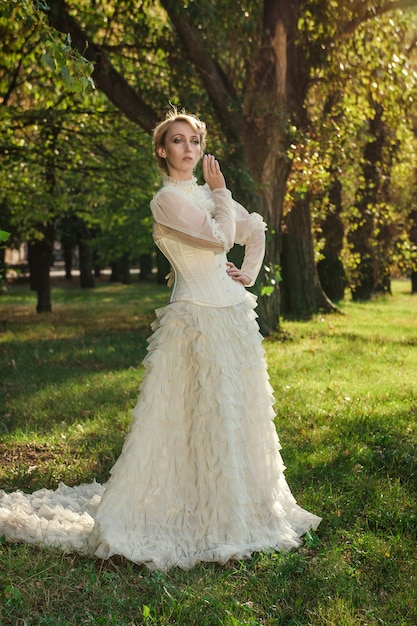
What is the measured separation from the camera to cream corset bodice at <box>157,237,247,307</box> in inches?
163

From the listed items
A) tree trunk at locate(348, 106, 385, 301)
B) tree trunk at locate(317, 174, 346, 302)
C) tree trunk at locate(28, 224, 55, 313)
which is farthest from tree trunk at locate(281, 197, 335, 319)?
tree trunk at locate(28, 224, 55, 313)

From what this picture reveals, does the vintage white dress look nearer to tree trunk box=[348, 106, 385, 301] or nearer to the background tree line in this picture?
the background tree line

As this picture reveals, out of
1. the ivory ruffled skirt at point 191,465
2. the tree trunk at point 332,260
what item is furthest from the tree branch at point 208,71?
the tree trunk at point 332,260

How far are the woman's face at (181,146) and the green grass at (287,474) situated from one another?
2.21m

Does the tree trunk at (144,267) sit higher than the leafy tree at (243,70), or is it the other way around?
the leafy tree at (243,70)

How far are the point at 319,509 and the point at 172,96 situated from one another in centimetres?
806

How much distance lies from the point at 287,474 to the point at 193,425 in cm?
148

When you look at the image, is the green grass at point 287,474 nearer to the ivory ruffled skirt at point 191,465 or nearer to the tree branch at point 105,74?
the ivory ruffled skirt at point 191,465

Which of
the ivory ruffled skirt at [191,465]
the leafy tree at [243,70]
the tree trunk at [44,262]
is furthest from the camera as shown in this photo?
the tree trunk at [44,262]

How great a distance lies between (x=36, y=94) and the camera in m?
12.5

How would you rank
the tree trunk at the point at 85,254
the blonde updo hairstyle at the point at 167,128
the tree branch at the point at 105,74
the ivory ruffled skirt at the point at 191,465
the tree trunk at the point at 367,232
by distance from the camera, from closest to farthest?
the ivory ruffled skirt at the point at 191,465
the blonde updo hairstyle at the point at 167,128
the tree branch at the point at 105,74
the tree trunk at the point at 367,232
the tree trunk at the point at 85,254

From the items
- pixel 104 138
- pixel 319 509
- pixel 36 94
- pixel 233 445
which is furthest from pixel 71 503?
pixel 104 138

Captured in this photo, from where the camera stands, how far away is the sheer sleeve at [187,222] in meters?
3.99

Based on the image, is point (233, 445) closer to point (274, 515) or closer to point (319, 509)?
point (274, 515)
